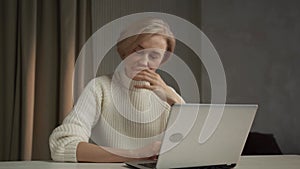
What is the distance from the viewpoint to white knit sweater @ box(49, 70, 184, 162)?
4.84 ft

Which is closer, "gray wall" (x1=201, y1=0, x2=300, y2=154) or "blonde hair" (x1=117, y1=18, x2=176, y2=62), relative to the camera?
"blonde hair" (x1=117, y1=18, x2=176, y2=62)

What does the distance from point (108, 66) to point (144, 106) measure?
135 centimetres

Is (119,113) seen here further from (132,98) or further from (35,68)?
(35,68)

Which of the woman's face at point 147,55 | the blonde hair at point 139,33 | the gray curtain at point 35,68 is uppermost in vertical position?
the blonde hair at point 139,33

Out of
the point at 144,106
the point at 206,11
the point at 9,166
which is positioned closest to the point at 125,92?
the point at 144,106

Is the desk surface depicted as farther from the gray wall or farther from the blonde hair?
the gray wall

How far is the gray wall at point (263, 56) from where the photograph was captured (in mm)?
2818

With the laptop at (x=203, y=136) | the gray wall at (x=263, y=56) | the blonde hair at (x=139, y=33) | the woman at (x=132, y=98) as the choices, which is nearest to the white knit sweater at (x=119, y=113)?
the woman at (x=132, y=98)

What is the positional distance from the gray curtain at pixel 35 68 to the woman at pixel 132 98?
4.21 ft

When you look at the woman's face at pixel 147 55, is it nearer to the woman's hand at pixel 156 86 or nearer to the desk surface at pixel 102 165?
the woman's hand at pixel 156 86

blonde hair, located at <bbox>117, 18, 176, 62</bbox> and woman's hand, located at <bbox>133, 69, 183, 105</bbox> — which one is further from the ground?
blonde hair, located at <bbox>117, 18, 176, 62</bbox>

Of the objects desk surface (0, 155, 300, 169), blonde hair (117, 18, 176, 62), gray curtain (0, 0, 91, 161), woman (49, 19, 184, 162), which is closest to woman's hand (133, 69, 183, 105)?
woman (49, 19, 184, 162)

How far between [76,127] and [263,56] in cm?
190

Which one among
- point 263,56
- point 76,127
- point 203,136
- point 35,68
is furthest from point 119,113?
point 263,56
